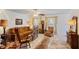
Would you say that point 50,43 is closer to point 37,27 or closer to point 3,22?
point 37,27

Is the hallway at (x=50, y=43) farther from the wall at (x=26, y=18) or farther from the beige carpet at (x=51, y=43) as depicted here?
the wall at (x=26, y=18)

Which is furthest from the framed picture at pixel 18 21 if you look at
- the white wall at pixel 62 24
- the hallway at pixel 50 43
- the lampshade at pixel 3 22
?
the white wall at pixel 62 24

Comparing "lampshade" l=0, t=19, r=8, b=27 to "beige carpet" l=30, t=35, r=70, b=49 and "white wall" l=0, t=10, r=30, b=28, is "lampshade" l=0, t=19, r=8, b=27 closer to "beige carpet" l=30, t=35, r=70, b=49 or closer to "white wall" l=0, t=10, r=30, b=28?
"white wall" l=0, t=10, r=30, b=28

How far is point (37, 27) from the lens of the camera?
9.87 feet

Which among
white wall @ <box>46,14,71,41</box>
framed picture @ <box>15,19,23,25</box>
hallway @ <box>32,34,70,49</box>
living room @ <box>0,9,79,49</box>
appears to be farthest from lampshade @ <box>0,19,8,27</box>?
white wall @ <box>46,14,71,41</box>

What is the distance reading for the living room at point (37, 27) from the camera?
297cm

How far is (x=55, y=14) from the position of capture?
298 cm

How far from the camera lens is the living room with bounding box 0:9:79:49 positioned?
2.97 meters
